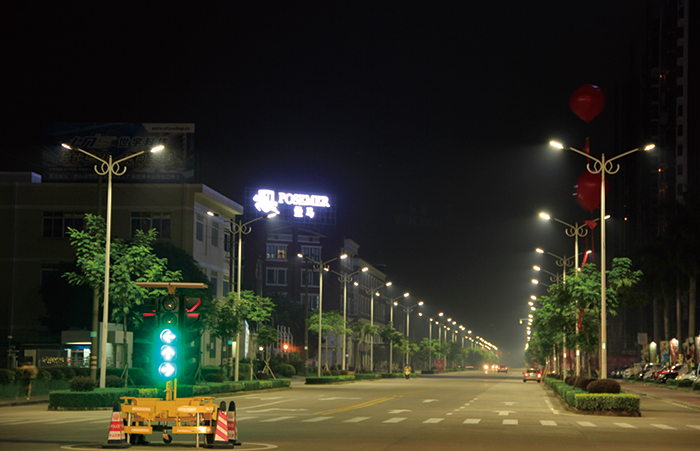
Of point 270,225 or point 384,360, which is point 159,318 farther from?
point 384,360

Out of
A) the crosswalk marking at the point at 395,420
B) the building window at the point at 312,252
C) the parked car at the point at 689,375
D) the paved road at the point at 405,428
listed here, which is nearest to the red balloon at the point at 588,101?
the paved road at the point at 405,428

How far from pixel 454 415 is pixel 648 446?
492 inches

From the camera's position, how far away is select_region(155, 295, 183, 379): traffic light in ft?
55.2

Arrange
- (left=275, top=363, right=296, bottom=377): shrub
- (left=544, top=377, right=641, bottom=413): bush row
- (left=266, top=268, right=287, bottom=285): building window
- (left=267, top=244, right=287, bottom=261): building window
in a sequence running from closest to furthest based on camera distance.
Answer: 1. (left=544, top=377, right=641, bottom=413): bush row
2. (left=275, top=363, right=296, bottom=377): shrub
3. (left=266, top=268, right=287, bottom=285): building window
4. (left=267, top=244, right=287, bottom=261): building window

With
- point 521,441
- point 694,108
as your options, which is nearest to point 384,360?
point 694,108

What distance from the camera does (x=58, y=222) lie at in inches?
2980

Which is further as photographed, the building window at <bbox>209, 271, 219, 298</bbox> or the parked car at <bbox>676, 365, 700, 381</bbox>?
the building window at <bbox>209, 271, 219, 298</bbox>

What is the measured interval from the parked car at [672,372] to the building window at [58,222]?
177 ft

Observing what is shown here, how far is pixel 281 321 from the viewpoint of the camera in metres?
125

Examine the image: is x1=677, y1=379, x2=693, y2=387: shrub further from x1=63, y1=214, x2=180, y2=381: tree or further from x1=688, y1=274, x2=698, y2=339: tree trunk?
x1=63, y1=214, x2=180, y2=381: tree

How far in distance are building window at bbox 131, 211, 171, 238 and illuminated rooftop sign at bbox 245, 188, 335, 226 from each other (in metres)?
62.1

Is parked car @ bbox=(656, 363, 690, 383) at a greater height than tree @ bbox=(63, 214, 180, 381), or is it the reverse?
tree @ bbox=(63, 214, 180, 381)

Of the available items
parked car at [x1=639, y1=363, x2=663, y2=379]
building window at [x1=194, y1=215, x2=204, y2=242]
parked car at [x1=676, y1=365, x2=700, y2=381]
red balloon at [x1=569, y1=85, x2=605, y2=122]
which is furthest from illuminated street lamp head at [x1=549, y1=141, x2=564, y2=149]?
parked car at [x1=639, y1=363, x2=663, y2=379]

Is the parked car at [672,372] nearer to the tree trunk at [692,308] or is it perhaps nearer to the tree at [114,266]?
the tree trunk at [692,308]
